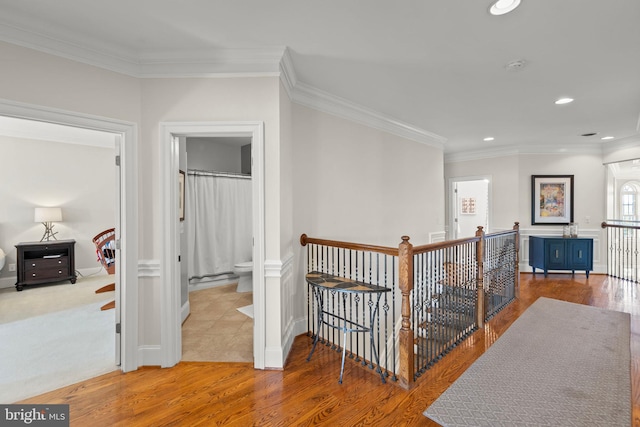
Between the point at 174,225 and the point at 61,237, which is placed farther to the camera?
the point at 61,237

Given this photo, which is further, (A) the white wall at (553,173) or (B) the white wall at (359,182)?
(A) the white wall at (553,173)

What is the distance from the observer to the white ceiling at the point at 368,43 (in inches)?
74.9

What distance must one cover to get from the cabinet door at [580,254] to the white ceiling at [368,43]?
2.96 metres

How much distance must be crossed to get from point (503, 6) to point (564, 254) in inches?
218

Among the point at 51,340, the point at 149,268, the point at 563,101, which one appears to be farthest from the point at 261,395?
the point at 563,101

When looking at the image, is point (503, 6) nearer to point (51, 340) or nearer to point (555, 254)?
point (51, 340)

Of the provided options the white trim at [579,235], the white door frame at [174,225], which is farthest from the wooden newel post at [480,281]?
the white trim at [579,235]

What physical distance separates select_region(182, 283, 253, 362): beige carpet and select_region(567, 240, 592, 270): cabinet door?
5.99m

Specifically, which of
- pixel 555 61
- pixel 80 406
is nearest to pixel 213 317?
pixel 80 406

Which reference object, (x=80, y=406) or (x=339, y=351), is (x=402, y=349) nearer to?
(x=339, y=351)

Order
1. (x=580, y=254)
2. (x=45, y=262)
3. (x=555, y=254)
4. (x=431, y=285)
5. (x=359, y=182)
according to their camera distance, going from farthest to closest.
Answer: (x=555, y=254) < (x=580, y=254) < (x=45, y=262) < (x=359, y=182) < (x=431, y=285)

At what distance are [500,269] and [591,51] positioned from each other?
2.59 meters

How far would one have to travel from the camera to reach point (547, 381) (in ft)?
7.37

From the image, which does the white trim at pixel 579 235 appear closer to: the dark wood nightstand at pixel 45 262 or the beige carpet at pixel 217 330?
the beige carpet at pixel 217 330
